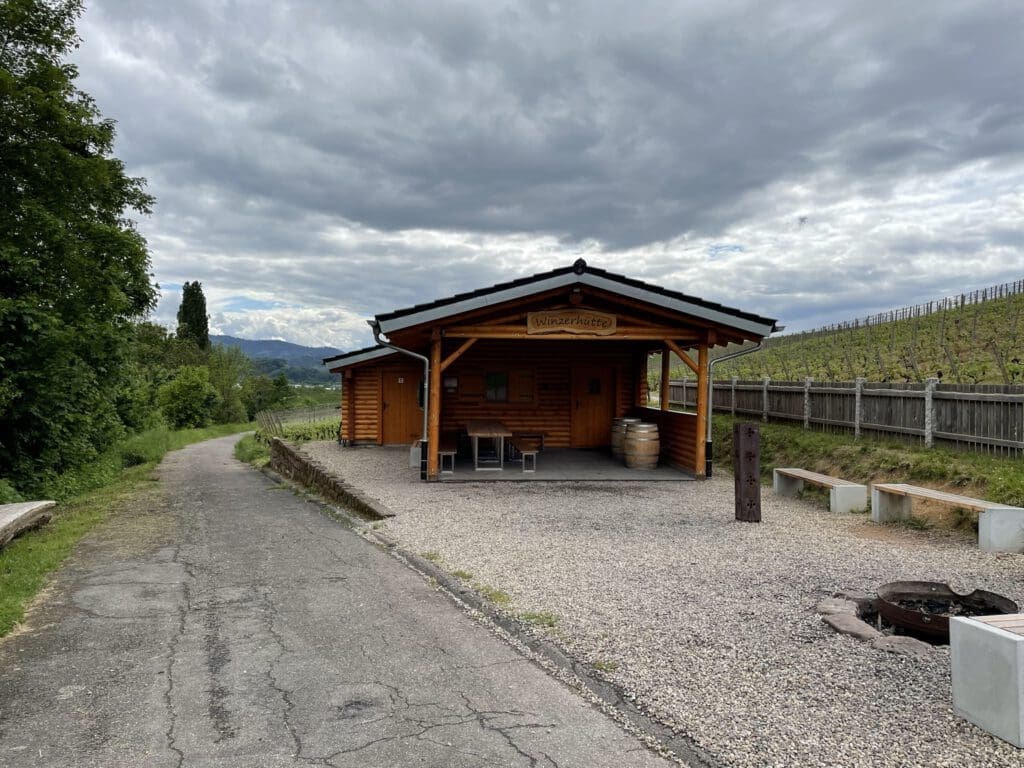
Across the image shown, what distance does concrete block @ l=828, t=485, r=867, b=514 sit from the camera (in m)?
9.49

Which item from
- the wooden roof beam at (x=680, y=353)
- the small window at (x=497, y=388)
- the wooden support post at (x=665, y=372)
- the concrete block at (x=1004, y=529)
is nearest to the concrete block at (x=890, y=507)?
the concrete block at (x=1004, y=529)

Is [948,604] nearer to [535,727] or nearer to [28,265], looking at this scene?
[535,727]

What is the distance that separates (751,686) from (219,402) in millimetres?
47390

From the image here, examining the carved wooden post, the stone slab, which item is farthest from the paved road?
the carved wooden post

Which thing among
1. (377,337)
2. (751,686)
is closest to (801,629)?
(751,686)

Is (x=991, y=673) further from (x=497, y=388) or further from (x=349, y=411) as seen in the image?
(x=349, y=411)

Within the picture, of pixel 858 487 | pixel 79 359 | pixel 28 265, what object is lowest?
pixel 858 487

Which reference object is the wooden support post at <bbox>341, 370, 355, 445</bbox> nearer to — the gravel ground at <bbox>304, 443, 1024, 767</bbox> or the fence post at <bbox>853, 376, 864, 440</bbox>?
the gravel ground at <bbox>304, 443, 1024, 767</bbox>

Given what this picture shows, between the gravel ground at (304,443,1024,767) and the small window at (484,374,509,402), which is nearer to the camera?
the gravel ground at (304,443,1024,767)

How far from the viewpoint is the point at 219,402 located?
153 feet

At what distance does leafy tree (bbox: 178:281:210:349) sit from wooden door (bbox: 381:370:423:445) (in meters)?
42.7

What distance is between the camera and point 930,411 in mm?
10625

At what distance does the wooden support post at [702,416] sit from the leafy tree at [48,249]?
1063 cm

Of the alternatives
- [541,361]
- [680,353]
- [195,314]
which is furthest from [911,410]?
[195,314]
